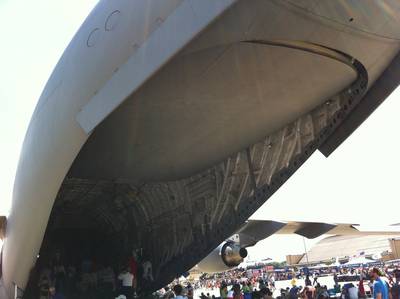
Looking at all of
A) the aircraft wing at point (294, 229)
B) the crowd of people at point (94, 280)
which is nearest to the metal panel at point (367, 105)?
the aircraft wing at point (294, 229)

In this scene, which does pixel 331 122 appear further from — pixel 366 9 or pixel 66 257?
pixel 66 257

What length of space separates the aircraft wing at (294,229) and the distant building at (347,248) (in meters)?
39.4

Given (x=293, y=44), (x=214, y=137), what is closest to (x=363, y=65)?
(x=293, y=44)

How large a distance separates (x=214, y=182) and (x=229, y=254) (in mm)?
2991

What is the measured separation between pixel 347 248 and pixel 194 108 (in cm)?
5991

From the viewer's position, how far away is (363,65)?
19.6 ft

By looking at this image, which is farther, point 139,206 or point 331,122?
point 139,206

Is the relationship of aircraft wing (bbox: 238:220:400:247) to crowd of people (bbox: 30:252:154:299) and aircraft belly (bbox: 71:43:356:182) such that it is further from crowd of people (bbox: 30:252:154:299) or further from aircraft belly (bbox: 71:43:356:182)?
aircraft belly (bbox: 71:43:356:182)

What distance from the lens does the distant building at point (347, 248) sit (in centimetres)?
5522

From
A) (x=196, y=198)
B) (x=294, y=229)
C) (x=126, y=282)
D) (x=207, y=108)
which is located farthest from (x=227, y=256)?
(x=207, y=108)

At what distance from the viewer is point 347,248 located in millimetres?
59906

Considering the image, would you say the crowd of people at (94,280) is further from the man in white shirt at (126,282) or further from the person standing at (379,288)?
the person standing at (379,288)

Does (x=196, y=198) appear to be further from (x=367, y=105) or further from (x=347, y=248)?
(x=347, y=248)

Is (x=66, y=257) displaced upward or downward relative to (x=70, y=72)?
downward
